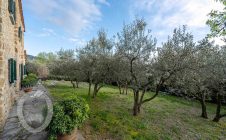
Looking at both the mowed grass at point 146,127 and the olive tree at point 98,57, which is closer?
the mowed grass at point 146,127

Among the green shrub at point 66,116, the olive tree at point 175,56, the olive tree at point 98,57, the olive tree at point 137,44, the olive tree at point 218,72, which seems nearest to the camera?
the green shrub at point 66,116

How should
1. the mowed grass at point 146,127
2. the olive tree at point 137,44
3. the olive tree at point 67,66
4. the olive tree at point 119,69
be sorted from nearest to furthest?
A: the mowed grass at point 146,127
the olive tree at point 137,44
the olive tree at point 119,69
the olive tree at point 67,66

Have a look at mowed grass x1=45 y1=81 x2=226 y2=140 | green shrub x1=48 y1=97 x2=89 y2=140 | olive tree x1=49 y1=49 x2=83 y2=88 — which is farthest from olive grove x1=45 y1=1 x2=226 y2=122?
olive tree x1=49 y1=49 x2=83 y2=88

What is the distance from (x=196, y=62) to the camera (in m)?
7.04

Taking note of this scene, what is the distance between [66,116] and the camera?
4762 mm

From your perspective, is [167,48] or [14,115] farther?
[167,48]

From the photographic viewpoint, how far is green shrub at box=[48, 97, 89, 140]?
15.0ft

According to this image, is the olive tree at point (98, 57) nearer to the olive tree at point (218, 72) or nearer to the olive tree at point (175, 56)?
the olive tree at point (175, 56)

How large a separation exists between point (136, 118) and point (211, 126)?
408 centimetres

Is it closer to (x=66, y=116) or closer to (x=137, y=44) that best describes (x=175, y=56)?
(x=137, y=44)

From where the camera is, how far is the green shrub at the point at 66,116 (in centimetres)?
456

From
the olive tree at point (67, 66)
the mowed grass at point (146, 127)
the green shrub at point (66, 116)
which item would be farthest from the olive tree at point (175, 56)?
the olive tree at point (67, 66)

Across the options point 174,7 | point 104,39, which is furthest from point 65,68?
point 174,7

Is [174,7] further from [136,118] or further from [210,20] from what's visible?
[136,118]
